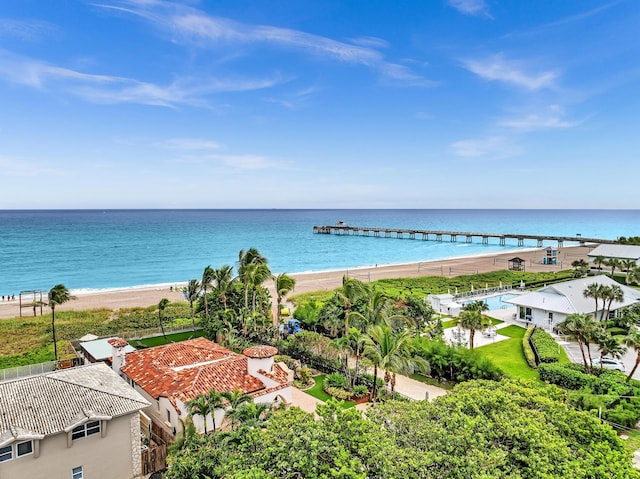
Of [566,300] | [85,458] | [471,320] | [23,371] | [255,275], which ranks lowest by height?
[23,371]

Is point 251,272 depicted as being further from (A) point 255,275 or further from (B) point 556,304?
(B) point 556,304

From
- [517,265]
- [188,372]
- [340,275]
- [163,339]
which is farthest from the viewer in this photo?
[517,265]

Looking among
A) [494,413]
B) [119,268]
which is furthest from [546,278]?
[119,268]

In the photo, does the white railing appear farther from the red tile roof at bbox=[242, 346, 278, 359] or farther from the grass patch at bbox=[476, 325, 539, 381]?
the grass patch at bbox=[476, 325, 539, 381]

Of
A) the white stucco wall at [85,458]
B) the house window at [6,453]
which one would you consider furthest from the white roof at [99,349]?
the house window at [6,453]

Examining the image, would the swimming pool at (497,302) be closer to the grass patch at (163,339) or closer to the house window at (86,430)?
the grass patch at (163,339)

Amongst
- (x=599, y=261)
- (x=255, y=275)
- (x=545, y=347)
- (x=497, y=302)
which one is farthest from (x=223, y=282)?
(x=599, y=261)
